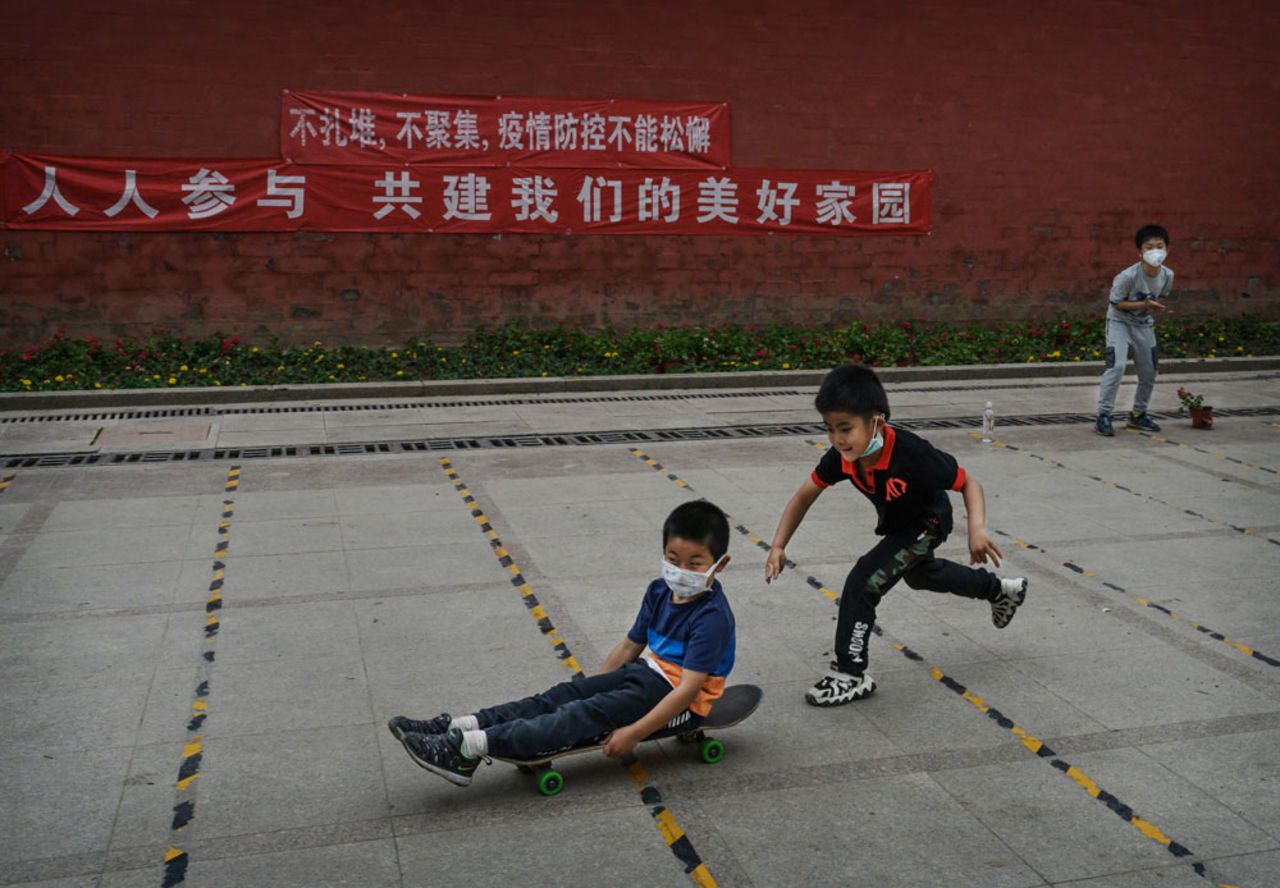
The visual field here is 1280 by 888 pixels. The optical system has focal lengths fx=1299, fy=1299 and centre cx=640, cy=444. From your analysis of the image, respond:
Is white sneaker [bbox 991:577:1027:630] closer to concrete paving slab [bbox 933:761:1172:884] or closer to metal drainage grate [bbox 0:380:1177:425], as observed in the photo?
concrete paving slab [bbox 933:761:1172:884]

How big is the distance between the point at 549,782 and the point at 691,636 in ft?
1.99

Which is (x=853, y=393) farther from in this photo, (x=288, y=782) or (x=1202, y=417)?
(x=1202, y=417)

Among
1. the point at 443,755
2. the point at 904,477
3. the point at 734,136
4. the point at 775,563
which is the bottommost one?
the point at 443,755

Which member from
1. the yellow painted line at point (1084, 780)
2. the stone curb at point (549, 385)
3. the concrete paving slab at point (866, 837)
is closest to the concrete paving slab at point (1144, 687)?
the yellow painted line at point (1084, 780)

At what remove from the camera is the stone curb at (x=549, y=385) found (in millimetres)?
10688

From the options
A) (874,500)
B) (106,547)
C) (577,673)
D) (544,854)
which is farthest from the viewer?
(106,547)

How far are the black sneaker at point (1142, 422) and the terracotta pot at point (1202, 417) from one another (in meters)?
0.31

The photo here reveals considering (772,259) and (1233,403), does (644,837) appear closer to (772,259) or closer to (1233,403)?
(1233,403)

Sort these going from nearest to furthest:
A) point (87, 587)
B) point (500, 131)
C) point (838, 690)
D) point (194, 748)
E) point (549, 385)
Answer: point (194, 748)
point (838, 690)
point (87, 587)
point (549, 385)
point (500, 131)

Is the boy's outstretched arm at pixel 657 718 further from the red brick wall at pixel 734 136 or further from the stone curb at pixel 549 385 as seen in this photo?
the red brick wall at pixel 734 136

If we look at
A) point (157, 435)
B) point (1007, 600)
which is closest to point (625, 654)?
point (1007, 600)

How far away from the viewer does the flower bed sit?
1151 cm

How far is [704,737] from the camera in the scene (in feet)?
13.7

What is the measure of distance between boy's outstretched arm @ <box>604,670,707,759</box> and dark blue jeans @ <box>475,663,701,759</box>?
0.15 feet
